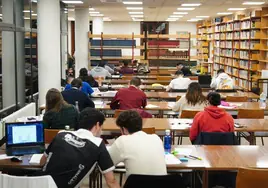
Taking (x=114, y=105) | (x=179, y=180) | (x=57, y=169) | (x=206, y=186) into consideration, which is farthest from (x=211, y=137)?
(x=114, y=105)

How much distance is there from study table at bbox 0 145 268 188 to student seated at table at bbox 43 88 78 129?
0.90 meters

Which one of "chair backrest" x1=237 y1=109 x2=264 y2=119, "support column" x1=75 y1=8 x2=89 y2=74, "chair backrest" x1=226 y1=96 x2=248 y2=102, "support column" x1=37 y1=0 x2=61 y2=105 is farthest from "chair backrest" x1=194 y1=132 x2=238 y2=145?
"support column" x1=75 y1=8 x2=89 y2=74

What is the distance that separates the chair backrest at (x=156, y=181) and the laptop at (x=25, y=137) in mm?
1521

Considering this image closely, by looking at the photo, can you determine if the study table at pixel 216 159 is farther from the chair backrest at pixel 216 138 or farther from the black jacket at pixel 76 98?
the black jacket at pixel 76 98

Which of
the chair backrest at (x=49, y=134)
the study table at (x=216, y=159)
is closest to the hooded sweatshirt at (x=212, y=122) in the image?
the study table at (x=216, y=159)

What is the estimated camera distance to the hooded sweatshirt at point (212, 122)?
204 inches

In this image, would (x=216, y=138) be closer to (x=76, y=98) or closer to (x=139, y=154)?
(x=139, y=154)

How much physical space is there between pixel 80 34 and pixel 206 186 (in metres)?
11.3

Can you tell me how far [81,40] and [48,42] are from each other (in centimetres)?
542

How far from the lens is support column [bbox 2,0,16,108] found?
833cm

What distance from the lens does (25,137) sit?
15.0 ft

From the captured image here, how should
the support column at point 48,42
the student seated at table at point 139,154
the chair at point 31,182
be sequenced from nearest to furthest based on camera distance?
the chair at point 31,182 < the student seated at table at point 139,154 < the support column at point 48,42

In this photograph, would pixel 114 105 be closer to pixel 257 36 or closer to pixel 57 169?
pixel 57 169

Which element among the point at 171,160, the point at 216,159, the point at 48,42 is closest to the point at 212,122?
the point at 216,159
